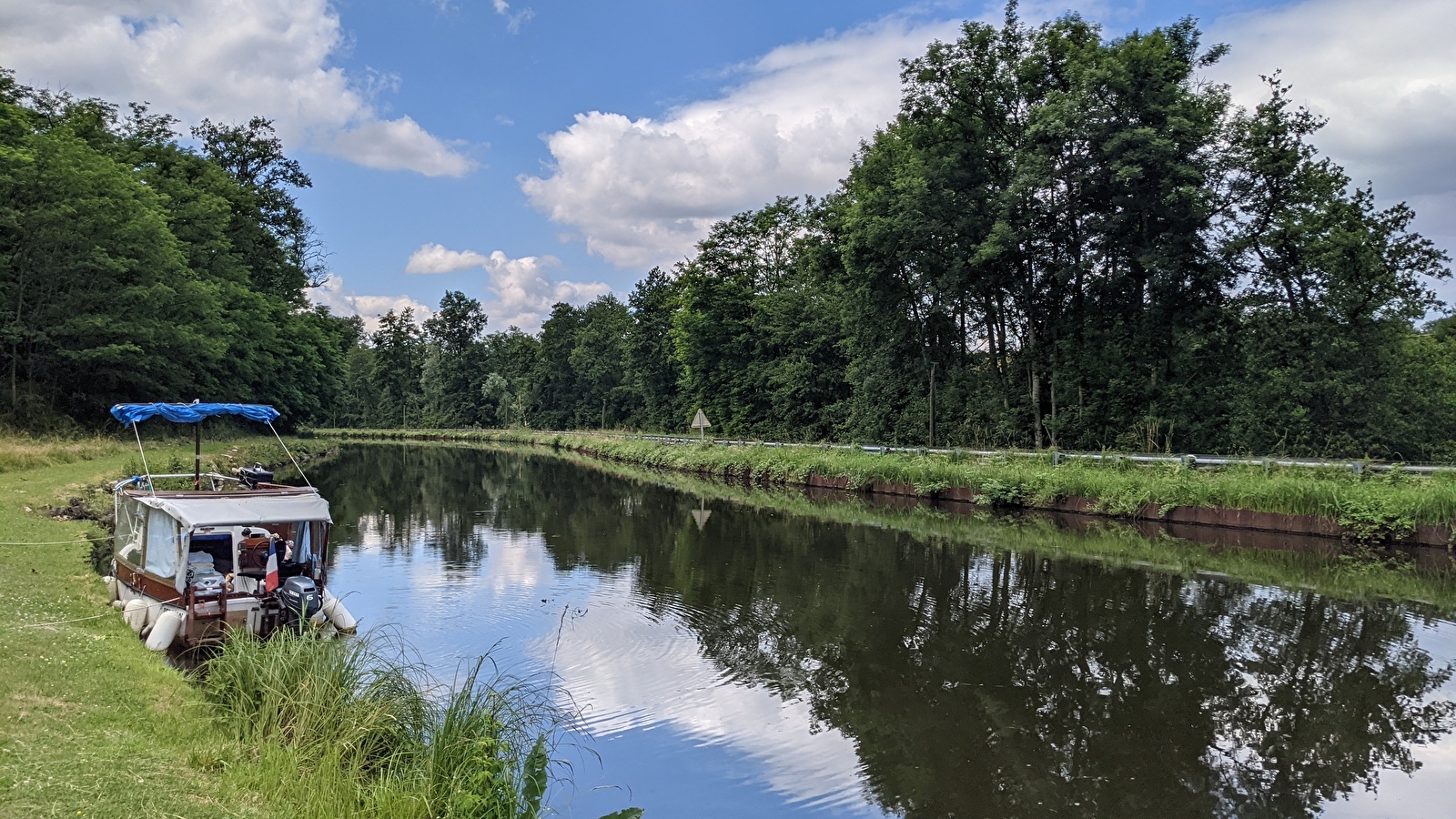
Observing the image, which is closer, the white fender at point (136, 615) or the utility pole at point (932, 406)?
the white fender at point (136, 615)

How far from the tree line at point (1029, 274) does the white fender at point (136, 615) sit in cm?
2397

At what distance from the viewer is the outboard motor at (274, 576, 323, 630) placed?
9.96m

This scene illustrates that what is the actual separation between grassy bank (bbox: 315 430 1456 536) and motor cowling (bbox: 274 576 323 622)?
730 inches

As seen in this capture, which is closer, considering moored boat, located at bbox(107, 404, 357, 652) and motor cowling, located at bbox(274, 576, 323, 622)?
moored boat, located at bbox(107, 404, 357, 652)

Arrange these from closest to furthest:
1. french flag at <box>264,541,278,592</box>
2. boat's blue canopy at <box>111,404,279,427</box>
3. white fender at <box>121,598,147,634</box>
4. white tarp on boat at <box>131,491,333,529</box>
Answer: white fender at <box>121,598,147,634</box>, white tarp on boat at <box>131,491,333,529</box>, french flag at <box>264,541,278,592</box>, boat's blue canopy at <box>111,404,279,427</box>

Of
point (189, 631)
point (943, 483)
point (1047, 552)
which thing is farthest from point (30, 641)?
point (943, 483)

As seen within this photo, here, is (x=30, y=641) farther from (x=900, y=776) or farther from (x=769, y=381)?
(x=769, y=381)

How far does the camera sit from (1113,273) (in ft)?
94.8

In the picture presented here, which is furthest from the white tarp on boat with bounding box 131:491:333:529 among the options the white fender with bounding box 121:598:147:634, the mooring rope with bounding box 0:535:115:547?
the mooring rope with bounding box 0:535:115:547

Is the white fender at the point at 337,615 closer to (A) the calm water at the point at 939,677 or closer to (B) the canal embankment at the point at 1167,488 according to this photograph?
(A) the calm water at the point at 939,677

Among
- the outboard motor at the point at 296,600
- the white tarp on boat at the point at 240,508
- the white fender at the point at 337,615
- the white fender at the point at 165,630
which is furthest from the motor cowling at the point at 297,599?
the white fender at the point at 165,630

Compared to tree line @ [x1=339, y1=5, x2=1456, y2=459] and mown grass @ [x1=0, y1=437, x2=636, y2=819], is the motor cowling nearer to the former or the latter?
mown grass @ [x1=0, y1=437, x2=636, y2=819]

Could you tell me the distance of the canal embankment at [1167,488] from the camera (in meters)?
17.0

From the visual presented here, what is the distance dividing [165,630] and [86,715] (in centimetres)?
369
